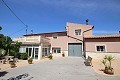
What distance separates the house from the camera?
21.7 meters

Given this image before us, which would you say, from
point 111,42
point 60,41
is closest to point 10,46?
A: point 60,41

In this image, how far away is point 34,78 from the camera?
9.20 meters

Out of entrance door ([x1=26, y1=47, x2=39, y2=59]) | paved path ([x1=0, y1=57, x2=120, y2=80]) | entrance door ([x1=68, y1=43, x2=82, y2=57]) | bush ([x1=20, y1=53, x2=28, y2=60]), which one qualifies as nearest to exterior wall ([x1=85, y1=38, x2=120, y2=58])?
entrance door ([x1=68, y1=43, x2=82, y2=57])

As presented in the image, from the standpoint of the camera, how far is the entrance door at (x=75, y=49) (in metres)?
26.8

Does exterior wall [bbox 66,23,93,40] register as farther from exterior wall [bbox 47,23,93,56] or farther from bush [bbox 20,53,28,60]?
bush [bbox 20,53,28,60]

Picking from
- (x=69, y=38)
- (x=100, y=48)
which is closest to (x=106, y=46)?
(x=100, y=48)

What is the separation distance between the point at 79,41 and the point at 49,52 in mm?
8020

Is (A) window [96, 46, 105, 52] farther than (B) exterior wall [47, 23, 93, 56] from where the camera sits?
No

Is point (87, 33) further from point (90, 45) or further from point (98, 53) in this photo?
point (98, 53)

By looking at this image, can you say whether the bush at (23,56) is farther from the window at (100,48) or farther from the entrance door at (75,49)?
the window at (100,48)

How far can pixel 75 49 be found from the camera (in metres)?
27.0

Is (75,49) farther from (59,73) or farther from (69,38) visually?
(59,73)

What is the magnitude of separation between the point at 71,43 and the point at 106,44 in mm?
8608

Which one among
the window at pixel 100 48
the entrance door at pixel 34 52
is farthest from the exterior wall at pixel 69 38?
the entrance door at pixel 34 52
